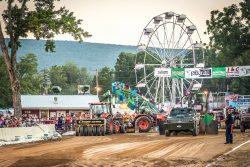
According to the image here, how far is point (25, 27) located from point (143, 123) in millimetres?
11025

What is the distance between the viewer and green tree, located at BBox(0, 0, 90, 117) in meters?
32.3

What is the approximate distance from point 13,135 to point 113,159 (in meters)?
11.7

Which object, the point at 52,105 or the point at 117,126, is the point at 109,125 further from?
the point at 52,105

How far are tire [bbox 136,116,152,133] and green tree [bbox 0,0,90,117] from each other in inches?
297

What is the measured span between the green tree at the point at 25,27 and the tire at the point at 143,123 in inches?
297

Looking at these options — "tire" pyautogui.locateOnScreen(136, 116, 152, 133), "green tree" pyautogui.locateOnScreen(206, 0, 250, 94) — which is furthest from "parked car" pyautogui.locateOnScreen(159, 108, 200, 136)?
"green tree" pyautogui.locateOnScreen(206, 0, 250, 94)

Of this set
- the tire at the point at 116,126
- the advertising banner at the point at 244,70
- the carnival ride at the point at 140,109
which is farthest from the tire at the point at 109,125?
the advertising banner at the point at 244,70

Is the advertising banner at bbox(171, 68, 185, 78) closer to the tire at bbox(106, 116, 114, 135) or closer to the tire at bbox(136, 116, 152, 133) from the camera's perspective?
the tire at bbox(136, 116, 152, 133)

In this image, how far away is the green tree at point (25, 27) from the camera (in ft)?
106

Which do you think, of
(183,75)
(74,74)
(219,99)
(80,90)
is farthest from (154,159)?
(74,74)

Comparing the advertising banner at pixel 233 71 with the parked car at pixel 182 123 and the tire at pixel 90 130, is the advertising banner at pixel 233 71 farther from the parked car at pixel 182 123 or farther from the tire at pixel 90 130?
the tire at pixel 90 130

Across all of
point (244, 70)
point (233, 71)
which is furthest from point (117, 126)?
point (244, 70)

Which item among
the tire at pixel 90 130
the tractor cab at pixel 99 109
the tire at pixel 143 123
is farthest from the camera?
the tire at pixel 143 123

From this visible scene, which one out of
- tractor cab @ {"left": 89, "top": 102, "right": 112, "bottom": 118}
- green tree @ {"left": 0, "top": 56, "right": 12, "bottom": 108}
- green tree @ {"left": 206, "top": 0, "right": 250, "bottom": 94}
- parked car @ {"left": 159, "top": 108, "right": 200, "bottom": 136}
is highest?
green tree @ {"left": 206, "top": 0, "right": 250, "bottom": 94}
